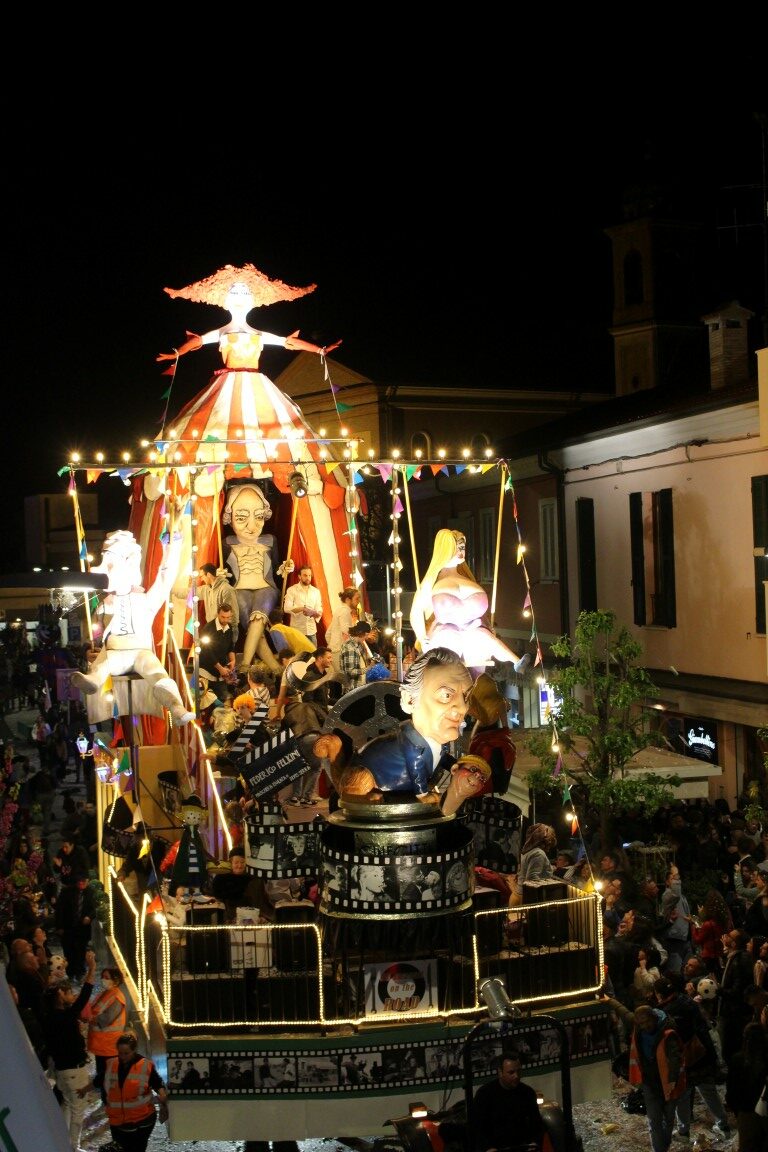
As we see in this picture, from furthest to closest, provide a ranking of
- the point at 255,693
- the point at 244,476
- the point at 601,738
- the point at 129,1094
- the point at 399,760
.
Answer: the point at 244,476
the point at 601,738
the point at 255,693
the point at 399,760
the point at 129,1094

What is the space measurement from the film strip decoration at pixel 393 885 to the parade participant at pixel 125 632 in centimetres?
470

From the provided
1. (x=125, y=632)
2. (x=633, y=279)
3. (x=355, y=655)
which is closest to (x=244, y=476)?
(x=355, y=655)

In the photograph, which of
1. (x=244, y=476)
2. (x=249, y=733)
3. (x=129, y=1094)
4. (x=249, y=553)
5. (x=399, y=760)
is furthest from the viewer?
(x=249, y=553)

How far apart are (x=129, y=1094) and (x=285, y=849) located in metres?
2.09

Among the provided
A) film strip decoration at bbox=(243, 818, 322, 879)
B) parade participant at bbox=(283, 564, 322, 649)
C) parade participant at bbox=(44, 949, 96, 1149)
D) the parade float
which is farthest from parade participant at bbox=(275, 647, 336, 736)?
parade participant at bbox=(44, 949, 96, 1149)

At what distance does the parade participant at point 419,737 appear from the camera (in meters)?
8.84

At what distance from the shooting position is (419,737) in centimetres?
901

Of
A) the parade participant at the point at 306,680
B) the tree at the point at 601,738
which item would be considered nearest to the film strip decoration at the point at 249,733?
the parade participant at the point at 306,680

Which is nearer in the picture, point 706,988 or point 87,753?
point 706,988

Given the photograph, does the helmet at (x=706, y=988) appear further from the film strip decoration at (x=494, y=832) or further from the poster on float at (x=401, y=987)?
the poster on float at (x=401, y=987)

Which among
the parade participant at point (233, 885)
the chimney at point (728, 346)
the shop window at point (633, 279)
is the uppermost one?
the shop window at point (633, 279)

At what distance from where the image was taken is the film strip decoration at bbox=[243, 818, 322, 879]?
10.1 meters

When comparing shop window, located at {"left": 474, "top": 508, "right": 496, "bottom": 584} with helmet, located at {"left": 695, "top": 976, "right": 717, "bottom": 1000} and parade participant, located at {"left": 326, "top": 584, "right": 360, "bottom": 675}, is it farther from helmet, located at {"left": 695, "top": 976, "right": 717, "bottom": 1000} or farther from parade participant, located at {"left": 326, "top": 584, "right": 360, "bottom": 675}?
helmet, located at {"left": 695, "top": 976, "right": 717, "bottom": 1000}

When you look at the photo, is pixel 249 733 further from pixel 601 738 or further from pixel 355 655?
pixel 601 738
